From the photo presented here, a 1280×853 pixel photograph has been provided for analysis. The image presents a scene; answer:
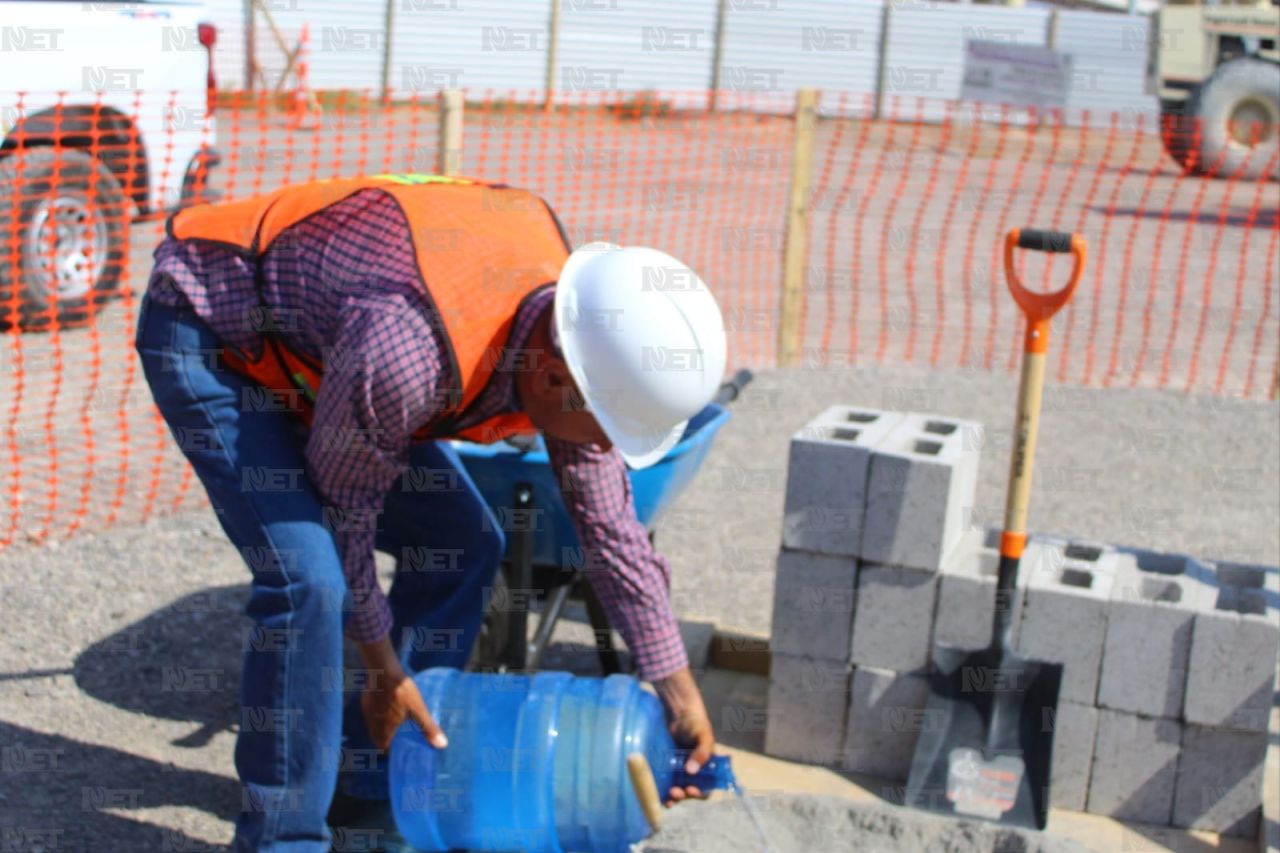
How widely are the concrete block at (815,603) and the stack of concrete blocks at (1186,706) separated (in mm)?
734

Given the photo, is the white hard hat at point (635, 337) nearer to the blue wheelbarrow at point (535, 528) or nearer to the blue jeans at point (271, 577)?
the blue jeans at point (271, 577)

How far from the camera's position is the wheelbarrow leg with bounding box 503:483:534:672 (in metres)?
4.16

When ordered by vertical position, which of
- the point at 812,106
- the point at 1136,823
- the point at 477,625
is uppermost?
the point at 812,106

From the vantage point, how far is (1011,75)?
16.2 m

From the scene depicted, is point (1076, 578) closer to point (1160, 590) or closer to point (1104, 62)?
point (1160, 590)

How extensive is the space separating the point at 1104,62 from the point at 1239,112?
7457 mm

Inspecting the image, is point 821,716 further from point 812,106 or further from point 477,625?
point 812,106

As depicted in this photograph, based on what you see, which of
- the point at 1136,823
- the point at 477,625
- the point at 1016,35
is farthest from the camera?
the point at 1016,35

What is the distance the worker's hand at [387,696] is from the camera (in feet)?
10.7

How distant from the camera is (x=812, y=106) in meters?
8.63

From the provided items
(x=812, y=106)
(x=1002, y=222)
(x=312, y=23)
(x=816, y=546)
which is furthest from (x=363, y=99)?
(x=816, y=546)

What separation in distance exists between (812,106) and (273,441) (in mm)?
5887

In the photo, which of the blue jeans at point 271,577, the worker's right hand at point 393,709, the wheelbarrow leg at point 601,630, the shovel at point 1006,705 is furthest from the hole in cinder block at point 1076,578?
the blue jeans at point 271,577

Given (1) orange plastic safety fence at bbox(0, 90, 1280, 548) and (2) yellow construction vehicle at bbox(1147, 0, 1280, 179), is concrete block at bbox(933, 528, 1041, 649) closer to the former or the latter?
(1) orange plastic safety fence at bbox(0, 90, 1280, 548)
